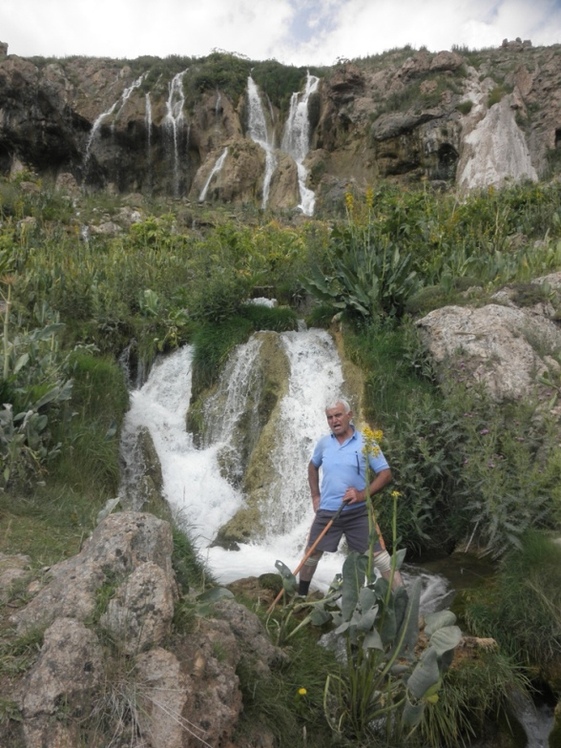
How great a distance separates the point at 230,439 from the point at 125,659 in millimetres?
5249

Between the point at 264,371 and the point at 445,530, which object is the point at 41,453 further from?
the point at 445,530

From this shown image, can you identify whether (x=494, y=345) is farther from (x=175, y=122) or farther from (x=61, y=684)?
(x=175, y=122)

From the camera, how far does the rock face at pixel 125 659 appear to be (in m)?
2.51

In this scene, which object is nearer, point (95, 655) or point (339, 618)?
point (95, 655)

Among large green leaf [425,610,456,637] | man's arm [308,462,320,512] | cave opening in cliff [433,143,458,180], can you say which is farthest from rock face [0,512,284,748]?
cave opening in cliff [433,143,458,180]

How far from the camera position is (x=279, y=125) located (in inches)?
1207

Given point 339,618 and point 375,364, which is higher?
point 375,364

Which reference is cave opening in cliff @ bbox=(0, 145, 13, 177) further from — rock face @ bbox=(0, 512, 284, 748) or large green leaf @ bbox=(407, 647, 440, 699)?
large green leaf @ bbox=(407, 647, 440, 699)

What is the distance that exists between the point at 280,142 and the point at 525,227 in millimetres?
20094

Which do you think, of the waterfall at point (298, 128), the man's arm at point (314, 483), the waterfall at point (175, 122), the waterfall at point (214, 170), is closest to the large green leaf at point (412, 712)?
the man's arm at point (314, 483)

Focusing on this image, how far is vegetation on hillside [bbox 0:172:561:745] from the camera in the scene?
513 cm

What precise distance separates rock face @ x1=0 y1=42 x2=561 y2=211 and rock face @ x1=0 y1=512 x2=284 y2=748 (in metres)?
21.7

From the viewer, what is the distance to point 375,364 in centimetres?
766

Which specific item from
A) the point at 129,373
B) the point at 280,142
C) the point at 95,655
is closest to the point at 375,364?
the point at 129,373
